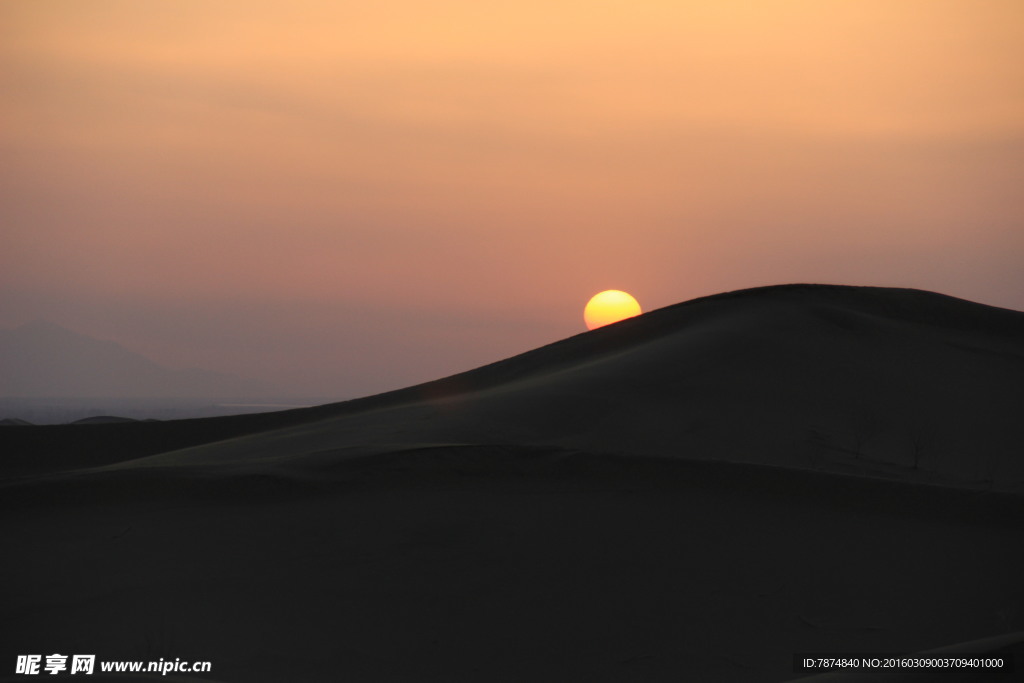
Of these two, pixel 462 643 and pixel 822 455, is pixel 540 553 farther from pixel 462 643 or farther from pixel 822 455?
pixel 822 455

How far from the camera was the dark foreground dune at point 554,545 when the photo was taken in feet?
28.1

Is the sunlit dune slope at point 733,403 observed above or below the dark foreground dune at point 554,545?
above

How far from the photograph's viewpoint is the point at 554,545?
424 inches

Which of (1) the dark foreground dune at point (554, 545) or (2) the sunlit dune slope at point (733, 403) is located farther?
(2) the sunlit dune slope at point (733, 403)

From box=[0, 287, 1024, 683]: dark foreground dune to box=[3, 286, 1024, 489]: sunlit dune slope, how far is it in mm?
123

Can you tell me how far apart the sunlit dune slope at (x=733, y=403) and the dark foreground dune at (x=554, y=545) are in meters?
0.12

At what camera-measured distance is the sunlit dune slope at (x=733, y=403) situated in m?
17.1

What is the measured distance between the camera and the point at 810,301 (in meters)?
26.9

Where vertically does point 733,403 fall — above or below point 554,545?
above

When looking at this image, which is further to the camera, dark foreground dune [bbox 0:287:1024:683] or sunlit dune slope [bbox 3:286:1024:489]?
sunlit dune slope [bbox 3:286:1024:489]

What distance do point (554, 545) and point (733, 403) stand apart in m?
9.46

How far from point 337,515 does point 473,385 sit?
15.7m

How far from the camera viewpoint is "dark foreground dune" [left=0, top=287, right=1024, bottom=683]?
28.1 feet

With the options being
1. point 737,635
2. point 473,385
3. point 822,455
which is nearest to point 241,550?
point 737,635
